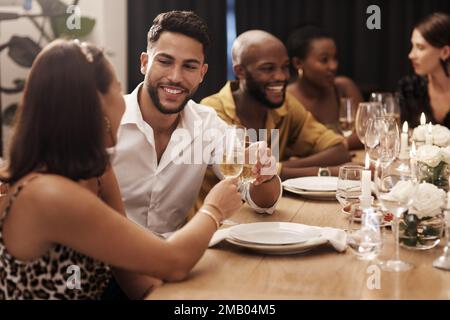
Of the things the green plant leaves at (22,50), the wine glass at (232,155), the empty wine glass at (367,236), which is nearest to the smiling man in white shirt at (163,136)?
the wine glass at (232,155)

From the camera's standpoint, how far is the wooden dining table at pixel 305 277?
1.34 metres

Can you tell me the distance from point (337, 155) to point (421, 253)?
1534mm

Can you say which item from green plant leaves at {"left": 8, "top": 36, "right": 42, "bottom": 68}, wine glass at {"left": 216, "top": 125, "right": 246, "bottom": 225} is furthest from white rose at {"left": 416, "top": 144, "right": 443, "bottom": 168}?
green plant leaves at {"left": 8, "top": 36, "right": 42, "bottom": 68}

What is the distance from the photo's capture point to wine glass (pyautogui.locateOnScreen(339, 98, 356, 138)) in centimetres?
327

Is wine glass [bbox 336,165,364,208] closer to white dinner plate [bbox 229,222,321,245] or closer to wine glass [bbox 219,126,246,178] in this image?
white dinner plate [bbox 229,222,321,245]

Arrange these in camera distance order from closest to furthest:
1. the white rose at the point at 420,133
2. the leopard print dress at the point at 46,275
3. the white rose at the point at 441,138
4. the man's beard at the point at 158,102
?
the leopard print dress at the point at 46,275, the white rose at the point at 441,138, the white rose at the point at 420,133, the man's beard at the point at 158,102

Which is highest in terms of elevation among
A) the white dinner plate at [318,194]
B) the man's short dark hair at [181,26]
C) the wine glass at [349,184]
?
the man's short dark hair at [181,26]

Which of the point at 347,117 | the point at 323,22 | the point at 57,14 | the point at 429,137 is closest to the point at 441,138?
the point at 429,137

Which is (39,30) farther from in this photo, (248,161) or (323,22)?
(248,161)

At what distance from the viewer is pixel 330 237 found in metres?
1.65

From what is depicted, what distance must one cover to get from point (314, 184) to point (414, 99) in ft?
6.40

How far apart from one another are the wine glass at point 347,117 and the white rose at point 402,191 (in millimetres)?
1771

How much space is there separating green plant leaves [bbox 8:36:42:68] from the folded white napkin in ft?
12.2

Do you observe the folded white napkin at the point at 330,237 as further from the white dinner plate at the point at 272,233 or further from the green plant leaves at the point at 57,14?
the green plant leaves at the point at 57,14
